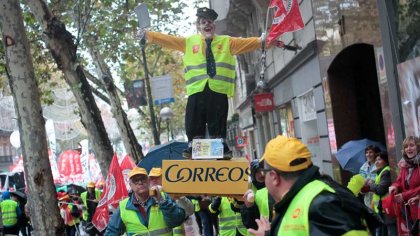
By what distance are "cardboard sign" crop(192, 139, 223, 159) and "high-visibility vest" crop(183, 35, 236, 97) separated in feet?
1.84

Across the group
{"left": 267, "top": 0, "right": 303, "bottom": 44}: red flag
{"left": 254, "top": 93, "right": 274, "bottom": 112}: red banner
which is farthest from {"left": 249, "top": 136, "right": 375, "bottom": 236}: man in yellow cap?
{"left": 254, "top": 93, "right": 274, "bottom": 112}: red banner

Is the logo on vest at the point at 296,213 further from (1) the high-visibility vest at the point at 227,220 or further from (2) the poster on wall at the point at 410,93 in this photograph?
(1) the high-visibility vest at the point at 227,220

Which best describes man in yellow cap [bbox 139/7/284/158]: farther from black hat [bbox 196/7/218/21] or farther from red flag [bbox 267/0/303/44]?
red flag [bbox 267/0/303/44]

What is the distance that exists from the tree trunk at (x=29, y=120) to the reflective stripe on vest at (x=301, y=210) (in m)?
6.98

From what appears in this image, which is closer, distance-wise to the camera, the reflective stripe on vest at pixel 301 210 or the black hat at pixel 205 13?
the reflective stripe on vest at pixel 301 210

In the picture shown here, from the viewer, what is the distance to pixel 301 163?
3520mm

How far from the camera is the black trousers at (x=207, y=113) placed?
7.27 m

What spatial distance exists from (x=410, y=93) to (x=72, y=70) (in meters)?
6.53

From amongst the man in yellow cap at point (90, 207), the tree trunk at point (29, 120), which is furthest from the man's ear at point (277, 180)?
the man in yellow cap at point (90, 207)

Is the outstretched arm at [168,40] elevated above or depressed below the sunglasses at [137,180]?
above

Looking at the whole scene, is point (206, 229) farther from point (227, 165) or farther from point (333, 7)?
point (227, 165)

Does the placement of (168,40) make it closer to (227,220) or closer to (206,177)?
(206,177)

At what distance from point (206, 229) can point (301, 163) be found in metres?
10.8

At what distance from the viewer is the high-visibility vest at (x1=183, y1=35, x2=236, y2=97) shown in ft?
23.5
